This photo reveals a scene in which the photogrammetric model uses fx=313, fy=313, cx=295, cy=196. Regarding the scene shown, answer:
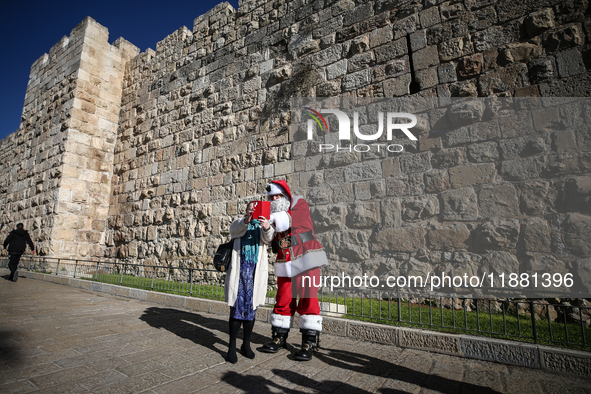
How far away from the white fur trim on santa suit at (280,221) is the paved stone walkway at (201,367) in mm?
1304

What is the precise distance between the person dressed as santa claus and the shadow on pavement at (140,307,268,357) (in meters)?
0.59

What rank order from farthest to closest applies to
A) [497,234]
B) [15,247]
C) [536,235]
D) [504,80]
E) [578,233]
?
1. [15,247]
2. [504,80]
3. [497,234]
4. [536,235]
5. [578,233]

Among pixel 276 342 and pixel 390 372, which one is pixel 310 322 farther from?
pixel 390 372

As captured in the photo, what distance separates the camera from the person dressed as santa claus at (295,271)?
330 centimetres

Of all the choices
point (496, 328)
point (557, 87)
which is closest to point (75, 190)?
point (496, 328)

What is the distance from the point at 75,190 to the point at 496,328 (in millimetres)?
11607

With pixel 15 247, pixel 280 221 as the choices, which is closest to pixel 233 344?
pixel 280 221

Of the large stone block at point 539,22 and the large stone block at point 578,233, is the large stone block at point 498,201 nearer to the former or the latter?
the large stone block at point 578,233

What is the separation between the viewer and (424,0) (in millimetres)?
5688

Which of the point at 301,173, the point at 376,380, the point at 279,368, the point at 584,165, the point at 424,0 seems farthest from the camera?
the point at 301,173

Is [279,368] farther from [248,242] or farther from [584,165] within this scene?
[584,165]

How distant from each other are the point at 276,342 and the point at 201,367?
85 centimetres

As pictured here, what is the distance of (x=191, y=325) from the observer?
4352 millimetres

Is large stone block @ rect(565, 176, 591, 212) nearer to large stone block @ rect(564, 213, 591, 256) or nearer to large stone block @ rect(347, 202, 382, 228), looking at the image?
large stone block @ rect(564, 213, 591, 256)
